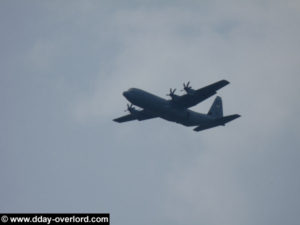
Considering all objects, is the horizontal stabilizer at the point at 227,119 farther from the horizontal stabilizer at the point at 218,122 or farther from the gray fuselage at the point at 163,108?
the gray fuselage at the point at 163,108

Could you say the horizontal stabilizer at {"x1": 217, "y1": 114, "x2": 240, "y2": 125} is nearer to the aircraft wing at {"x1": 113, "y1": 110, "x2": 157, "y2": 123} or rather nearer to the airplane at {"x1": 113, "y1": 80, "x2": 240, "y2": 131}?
the airplane at {"x1": 113, "y1": 80, "x2": 240, "y2": 131}

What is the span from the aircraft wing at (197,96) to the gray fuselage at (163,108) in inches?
29.9

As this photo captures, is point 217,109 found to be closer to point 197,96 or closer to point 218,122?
point 218,122

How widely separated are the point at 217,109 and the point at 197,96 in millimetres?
13338

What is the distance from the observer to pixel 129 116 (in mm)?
66312

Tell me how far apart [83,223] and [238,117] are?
1078 inches

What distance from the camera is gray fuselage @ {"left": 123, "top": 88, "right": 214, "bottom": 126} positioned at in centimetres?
5700

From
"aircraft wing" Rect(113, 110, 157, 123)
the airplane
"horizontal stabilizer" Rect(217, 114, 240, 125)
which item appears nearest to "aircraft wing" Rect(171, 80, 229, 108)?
the airplane

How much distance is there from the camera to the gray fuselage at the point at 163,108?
5700 centimetres

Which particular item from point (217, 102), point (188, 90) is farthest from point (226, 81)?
point (217, 102)

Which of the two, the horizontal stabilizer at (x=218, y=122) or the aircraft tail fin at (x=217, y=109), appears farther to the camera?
the aircraft tail fin at (x=217, y=109)

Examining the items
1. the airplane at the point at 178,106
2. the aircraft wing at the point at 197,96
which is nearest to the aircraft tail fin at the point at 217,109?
the airplane at the point at 178,106

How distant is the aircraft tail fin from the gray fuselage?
705 centimetres

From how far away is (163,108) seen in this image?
5828 centimetres
